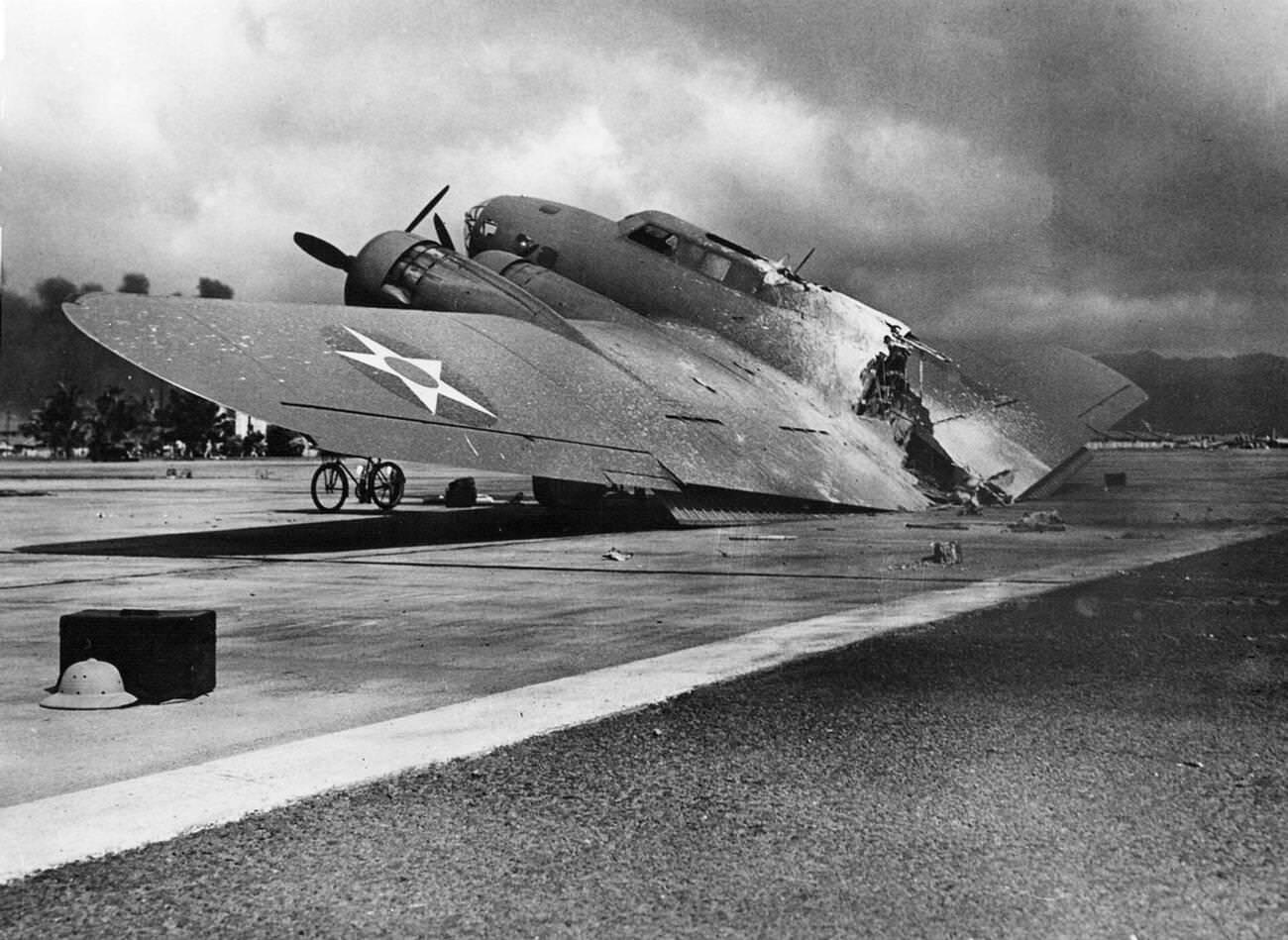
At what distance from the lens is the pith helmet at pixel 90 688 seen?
6.45 meters

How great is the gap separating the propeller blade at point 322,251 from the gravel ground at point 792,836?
18721mm

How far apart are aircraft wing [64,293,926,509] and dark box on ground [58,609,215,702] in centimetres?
682

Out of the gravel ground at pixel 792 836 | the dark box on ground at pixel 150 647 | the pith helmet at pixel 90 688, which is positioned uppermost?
the dark box on ground at pixel 150 647

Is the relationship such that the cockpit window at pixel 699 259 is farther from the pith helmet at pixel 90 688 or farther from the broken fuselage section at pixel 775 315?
the pith helmet at pixel 90 688

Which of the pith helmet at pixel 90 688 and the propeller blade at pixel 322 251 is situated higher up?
the propeller blade at pixel 322 251

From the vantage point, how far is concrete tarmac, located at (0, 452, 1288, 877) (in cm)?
617

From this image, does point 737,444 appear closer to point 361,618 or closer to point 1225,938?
point 361,618

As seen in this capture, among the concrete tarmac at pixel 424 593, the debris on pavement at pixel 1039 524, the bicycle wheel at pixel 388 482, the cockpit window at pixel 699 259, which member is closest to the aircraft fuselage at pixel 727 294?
the cockpit window at pixel 699 259

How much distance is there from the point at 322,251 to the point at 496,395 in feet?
29.9

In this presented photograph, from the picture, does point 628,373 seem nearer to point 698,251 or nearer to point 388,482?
point 698,251

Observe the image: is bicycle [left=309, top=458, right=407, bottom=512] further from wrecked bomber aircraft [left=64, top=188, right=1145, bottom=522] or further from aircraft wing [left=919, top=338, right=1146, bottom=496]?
aircraft wing [left=919, top=338, right=1146, bottom=496]

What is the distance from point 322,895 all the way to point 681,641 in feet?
17.2

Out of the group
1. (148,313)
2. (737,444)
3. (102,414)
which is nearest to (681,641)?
(148,313)

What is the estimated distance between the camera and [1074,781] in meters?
4.95
